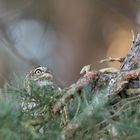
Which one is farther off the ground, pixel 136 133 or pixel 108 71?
pixel 108 71

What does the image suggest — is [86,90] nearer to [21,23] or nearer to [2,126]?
[2,126]

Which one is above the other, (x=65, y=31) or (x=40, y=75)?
(x=65, y=31)

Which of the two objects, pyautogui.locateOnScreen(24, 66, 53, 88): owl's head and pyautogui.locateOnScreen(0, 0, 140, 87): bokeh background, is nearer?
pyautogui.locateOnScreen(24, 66, 53, 88): owl's head

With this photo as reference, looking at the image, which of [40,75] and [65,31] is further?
[65,31]

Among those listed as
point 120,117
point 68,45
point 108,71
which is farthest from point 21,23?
point 120,117

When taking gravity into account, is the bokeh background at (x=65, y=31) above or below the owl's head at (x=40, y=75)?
above

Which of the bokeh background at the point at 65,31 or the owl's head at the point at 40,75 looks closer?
the owl's head at the point at 40,75

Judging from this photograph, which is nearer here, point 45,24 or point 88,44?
point 88,44

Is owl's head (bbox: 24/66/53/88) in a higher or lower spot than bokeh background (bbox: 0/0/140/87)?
lower
